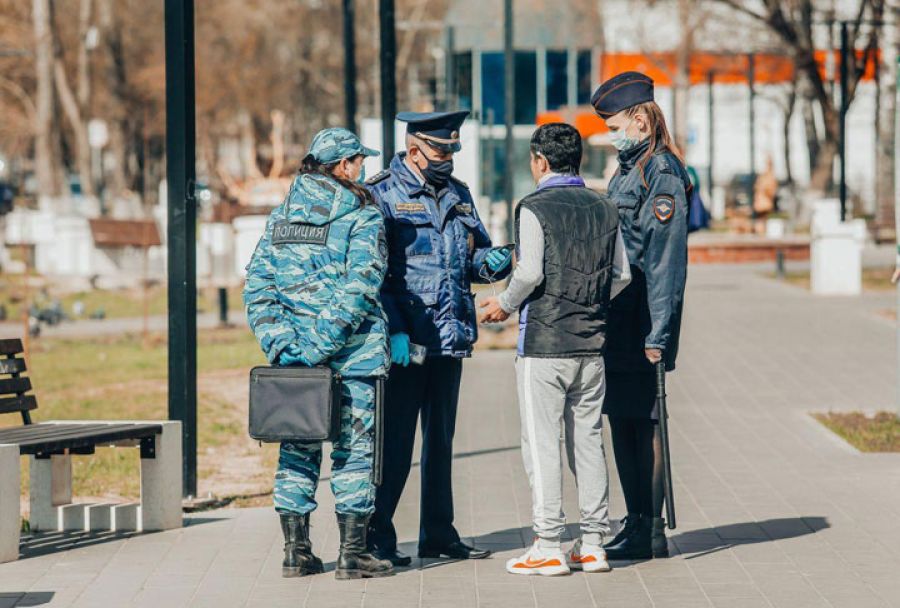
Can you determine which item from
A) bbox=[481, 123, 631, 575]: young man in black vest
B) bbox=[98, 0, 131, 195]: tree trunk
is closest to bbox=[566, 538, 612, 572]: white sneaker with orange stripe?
bbox=[481, 123, 631, 575]: young man in black vest

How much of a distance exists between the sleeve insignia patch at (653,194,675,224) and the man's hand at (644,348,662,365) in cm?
54

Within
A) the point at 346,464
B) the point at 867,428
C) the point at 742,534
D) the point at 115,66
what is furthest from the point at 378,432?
the point at 115,66

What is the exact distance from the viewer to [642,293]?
7367 millimetres

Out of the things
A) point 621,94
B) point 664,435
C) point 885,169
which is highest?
point 885,169

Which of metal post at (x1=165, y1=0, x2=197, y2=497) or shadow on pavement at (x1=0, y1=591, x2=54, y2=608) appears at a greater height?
metal post at (x1=165, y1=0, x2=197, y2=497)

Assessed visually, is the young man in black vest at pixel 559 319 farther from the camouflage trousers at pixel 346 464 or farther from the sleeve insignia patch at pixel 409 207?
the camouflage trousers at pixel 346 464

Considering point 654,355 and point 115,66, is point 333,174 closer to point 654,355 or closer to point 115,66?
point 654,355

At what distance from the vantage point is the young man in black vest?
698cm

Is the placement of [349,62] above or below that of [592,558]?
above

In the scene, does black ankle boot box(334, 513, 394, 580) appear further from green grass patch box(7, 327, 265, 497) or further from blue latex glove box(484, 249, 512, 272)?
green grass patch box(7, 327, 265, 497)

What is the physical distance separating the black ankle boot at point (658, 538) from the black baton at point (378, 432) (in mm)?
1312

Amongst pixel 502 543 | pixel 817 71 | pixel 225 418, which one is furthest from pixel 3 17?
pixel 502 543

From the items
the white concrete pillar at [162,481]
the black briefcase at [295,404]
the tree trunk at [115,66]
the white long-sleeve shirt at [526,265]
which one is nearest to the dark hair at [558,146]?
the white long-sleeve shirt at [526,265]

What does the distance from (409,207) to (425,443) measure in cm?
107
